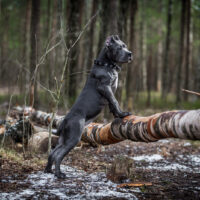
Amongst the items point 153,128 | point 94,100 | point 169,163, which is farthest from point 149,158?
point 153,128

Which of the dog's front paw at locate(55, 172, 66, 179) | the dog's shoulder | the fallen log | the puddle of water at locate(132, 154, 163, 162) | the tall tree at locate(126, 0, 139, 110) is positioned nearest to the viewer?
the fallen log

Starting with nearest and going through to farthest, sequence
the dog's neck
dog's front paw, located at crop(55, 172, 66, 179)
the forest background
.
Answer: dog's front paw, located at crop(55, 172, 66, 179), the dog's neck, the forest background

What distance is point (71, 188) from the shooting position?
3.23 metres

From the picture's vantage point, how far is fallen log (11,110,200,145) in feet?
9.01

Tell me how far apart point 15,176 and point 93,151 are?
7.29ft

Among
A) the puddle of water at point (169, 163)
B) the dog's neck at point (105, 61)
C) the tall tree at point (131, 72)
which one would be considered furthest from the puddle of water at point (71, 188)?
the tall tree at point (131, 72)

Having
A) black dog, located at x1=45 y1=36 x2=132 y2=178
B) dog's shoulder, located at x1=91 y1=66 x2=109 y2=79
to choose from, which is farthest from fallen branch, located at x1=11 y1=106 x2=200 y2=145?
dog's shoulder, located at x1=91 y1=66 x2=109 y2=79

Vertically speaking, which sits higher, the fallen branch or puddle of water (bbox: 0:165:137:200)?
the fallen branch

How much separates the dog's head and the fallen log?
2.78ft

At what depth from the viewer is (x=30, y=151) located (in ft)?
16.5

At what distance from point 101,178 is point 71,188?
596 millimetres

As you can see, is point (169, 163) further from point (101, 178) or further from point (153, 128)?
point (153, 128)

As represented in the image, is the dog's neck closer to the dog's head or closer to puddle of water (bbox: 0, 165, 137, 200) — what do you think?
the dog's head

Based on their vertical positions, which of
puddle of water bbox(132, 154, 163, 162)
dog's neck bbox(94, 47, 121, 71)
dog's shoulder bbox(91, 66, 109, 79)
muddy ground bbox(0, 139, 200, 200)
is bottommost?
puddle of water bbox(132, 154, 163, 162)
